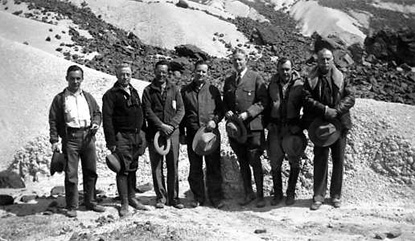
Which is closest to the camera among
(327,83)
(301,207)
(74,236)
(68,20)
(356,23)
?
(74,236)

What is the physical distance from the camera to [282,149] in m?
6.88

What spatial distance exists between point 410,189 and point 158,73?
3.96 metres

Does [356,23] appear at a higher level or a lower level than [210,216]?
higher

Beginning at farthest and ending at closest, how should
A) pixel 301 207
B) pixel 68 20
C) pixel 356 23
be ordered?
pixel 356 23, pixel 68 20, pixel 301 207

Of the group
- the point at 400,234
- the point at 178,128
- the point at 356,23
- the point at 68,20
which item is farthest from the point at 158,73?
the point at 356,23

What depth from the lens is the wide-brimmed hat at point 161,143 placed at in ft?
21.8

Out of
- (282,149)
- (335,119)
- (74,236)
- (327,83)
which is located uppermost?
(327,83)

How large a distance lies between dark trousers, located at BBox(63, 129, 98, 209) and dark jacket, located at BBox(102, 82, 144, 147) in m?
0.39

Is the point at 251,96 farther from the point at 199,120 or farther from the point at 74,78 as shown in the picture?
the point at 74,78

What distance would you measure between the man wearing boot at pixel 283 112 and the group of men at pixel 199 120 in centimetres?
1

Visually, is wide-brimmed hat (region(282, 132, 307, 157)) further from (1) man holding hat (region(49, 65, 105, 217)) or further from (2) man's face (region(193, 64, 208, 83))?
(1) man holding hat (region(49, 65, 105, 217))

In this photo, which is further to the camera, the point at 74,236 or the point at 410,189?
the point at 410,189

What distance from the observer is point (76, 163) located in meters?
6.50

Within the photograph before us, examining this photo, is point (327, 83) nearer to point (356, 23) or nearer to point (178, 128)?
point (178, 128)
